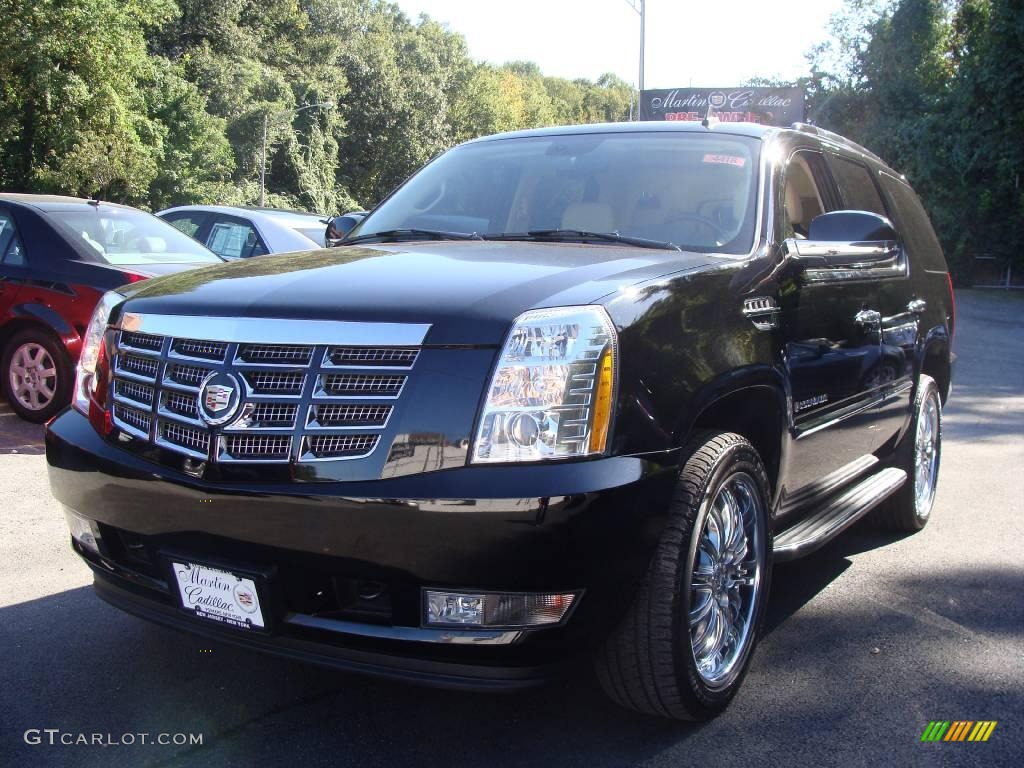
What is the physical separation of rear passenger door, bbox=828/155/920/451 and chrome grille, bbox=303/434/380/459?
265cm

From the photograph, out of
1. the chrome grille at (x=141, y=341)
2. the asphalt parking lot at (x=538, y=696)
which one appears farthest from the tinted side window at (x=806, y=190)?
the chrome grille at (x=141, y=341)

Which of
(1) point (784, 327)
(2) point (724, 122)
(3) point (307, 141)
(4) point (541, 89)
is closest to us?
(1) point (784, 327)

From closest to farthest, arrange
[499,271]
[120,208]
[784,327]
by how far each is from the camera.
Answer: [499,271] < [784,327] < [120,208]

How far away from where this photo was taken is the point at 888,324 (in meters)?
4.57

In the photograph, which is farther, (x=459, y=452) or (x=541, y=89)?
(x=541, y=89)

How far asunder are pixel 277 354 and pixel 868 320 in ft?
8.77

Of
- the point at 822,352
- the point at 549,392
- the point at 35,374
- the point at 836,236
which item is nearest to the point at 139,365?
the point at 549,392

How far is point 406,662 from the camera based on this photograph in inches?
101

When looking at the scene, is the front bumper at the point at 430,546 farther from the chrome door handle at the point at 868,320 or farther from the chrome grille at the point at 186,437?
the chrome door handle at the point at 868,320

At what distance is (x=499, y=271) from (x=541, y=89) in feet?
426

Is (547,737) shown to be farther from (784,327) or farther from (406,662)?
(784,327)

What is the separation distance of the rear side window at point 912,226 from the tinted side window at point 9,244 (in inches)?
234

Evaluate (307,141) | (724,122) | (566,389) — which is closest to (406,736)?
(566,389)

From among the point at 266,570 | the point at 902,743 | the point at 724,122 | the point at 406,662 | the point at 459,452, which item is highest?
the point at 724,122
